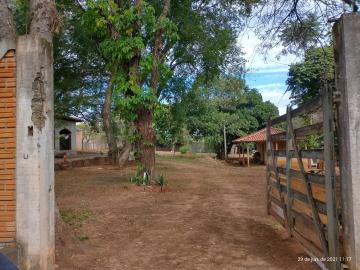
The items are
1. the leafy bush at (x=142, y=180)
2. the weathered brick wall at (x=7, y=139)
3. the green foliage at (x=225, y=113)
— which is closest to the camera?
the weathered brick wall at (x=7, y=139)

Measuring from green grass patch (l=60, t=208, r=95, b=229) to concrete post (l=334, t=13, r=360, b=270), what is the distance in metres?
5.22

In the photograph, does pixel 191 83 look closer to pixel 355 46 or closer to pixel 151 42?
pixel 151 42

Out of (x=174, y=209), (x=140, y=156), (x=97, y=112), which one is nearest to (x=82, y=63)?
(x=97, y=112)

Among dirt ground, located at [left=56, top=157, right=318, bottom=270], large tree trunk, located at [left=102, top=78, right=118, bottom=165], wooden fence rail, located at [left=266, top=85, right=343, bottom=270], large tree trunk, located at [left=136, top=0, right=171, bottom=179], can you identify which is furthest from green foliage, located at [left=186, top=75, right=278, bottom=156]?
wooden fence rail, located at [left=266, top=85, right=343, bottom=270]

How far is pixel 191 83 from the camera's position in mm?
25250

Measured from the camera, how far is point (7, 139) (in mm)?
5520

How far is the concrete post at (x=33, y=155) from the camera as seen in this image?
17.6 feet

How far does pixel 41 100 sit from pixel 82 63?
20405 millimetres

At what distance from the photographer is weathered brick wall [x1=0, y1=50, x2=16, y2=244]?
18.0ft

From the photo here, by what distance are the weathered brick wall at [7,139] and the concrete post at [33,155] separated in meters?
0.11

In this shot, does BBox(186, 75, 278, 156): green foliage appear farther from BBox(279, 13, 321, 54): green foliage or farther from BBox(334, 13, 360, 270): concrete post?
BBox(334, 13, 360, 270): concrete post

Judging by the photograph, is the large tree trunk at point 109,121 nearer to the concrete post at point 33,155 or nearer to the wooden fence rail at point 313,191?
the wooden fence rail at point 313,191

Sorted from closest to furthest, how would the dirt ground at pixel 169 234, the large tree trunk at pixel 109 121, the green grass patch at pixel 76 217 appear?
the dirt ground at pixel 169 234
the green grass patch at pixel 76 217
the large tree trunk at pixel 109 121

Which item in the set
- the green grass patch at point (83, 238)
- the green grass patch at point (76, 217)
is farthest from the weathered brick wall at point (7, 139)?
the green grass patch at point (76, 217)
